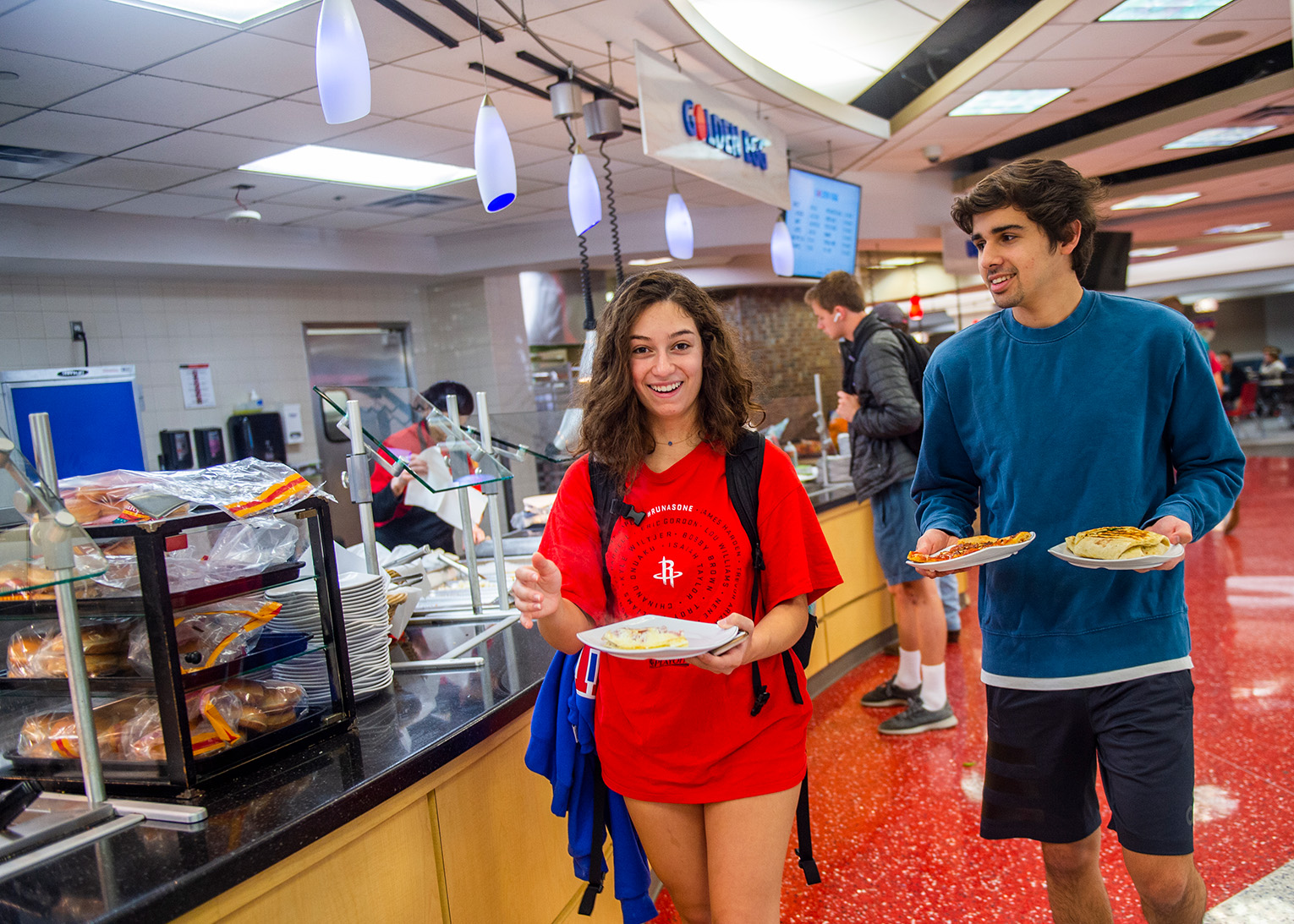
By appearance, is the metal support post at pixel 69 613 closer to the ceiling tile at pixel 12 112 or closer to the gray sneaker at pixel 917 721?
the gray sneaker at pixel 917 721

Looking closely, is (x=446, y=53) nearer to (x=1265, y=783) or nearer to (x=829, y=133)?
(x=829, y=133)

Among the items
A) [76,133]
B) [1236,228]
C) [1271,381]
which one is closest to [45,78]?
[76,133]

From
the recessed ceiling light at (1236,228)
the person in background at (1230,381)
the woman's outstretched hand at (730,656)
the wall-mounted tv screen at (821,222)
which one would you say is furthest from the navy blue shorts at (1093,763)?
the person in background at (1230,381)

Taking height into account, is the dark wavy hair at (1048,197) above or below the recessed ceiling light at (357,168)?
below

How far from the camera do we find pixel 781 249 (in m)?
5.38

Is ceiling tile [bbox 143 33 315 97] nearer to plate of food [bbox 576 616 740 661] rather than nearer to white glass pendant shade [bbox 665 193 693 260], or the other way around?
white glass pendant shade [bbox 665 193 693 260]

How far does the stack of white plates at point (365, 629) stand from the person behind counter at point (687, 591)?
409 mm

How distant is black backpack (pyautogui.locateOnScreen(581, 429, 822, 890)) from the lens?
159cm

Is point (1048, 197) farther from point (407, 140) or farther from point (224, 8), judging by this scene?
point (407, 140)

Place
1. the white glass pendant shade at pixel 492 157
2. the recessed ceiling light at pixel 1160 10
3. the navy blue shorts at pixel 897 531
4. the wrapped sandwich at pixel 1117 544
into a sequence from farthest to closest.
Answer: the recessed ceiling light at pixel 1160 10 < the navy blue shorts at pixel 897 531 < the white glass pendant shade at pixel 492 157 < the wrapped sandwich at pixel 1117 544

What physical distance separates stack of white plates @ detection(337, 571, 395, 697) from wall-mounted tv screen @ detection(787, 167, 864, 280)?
177 inches

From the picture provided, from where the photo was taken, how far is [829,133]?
6.15m

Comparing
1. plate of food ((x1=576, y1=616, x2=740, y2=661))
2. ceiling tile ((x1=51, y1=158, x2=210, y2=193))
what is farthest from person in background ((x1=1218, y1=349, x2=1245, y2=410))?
plate of food ((x1=576, y1=616, x2=740, y2=661))

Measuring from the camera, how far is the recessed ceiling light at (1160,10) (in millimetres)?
4445
